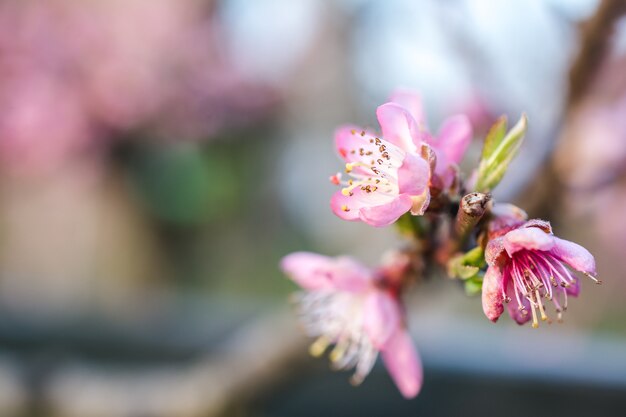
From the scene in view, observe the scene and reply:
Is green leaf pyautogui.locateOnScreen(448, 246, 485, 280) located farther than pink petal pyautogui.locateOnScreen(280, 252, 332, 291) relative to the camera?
No

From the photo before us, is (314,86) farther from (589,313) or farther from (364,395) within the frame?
(589,313)

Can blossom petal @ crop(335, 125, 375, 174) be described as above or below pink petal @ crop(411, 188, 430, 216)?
above

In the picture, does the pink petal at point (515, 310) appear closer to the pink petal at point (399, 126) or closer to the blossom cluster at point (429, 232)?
the blossom cluster at point (429, 232)

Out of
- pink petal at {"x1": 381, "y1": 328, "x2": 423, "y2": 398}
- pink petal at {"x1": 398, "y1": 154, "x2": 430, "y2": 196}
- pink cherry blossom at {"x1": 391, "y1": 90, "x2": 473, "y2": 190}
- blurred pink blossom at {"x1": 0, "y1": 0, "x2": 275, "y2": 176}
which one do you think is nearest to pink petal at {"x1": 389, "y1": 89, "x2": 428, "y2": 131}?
pink cherry blossom at {"x1": 391, "y1": 90, "x2": 473, "y2": 190}

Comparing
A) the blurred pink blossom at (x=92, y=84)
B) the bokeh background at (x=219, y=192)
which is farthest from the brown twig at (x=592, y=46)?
the blurred pink blossom at (x=92, y=84)

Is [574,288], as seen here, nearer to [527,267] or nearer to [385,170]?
[527,267]

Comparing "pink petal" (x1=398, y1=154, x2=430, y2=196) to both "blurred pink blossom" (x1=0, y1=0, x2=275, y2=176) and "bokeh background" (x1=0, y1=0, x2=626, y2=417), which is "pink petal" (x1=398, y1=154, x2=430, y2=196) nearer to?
"bokeh background" (x1=0, y1=0, x2=626, y2=417)

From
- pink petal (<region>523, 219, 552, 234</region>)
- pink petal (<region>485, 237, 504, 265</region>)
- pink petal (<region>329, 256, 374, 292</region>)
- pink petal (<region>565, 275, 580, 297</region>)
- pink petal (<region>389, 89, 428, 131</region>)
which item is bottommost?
pink petal (<region>565, 275, 580, 297</region>)

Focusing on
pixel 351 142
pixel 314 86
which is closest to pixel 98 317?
pixel 314 86
